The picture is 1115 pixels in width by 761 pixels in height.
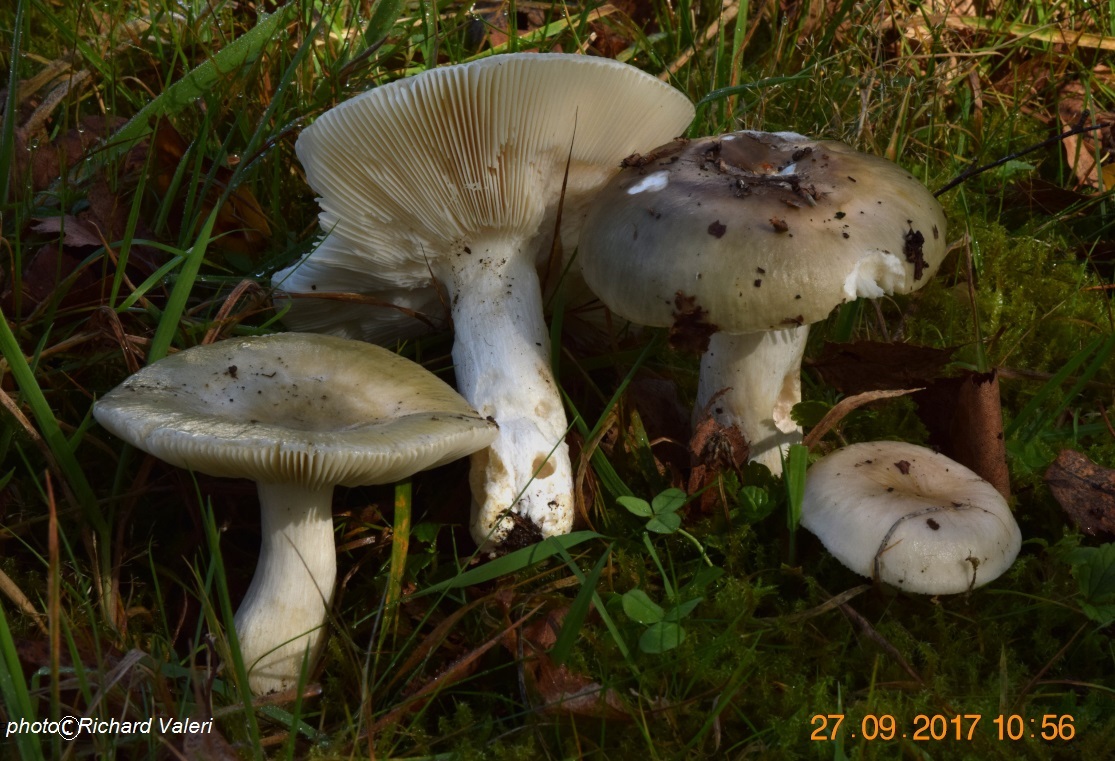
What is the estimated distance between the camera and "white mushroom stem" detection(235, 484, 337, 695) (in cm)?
205

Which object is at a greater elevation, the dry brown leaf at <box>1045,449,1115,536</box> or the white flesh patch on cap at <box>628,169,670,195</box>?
the white flesh patch on cap at <box>628,169,670,195</box>

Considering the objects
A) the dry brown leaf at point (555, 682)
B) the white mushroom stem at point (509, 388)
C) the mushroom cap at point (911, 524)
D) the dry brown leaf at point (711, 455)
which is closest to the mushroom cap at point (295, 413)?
the white mushroom stem at point (509, 388)

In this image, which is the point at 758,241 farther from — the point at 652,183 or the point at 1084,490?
the point at 1084,490

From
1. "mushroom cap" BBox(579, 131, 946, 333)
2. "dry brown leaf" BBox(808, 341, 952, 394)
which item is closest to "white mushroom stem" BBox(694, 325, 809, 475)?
"dry brown leaf" BBox(808, 341, 952, 394)

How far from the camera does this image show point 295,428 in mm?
2027

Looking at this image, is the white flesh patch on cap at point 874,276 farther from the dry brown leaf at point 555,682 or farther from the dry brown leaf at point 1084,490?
the dry brown leaf at point 555,682

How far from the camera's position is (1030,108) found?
4.03 meters

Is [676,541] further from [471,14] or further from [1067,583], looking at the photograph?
[471,14]

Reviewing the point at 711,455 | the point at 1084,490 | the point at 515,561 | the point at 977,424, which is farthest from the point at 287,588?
the point at 1084,490

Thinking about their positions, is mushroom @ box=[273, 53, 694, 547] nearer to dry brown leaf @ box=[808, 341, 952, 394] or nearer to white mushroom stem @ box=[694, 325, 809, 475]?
white mushroom stem @ box=[694, 325, 809, 475]

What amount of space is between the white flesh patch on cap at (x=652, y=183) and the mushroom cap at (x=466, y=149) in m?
0.24

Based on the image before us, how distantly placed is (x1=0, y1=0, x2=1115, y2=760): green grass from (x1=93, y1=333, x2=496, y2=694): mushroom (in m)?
0.12

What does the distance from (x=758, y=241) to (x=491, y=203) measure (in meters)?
0.90

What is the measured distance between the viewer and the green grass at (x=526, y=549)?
1859 millimetres
